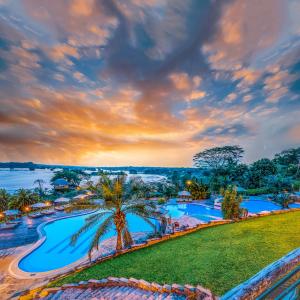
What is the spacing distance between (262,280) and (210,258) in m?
5.70

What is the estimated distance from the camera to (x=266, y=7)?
9117 mm

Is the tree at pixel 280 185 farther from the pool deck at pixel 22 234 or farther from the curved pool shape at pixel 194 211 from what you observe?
the pool deck at pixel 22 234

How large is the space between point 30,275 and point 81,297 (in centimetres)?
496

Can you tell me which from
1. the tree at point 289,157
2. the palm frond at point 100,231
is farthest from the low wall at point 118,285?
the tree at point 289,157

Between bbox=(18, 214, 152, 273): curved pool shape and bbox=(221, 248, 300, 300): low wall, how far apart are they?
1126 cm

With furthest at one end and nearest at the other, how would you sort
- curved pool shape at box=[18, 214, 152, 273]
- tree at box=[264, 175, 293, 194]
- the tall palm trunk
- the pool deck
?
tree at box=[264, 175, 293, 194] < the pool deck < curved pool shape at box=[18, 214, 152, 273] < the tall palm trunk

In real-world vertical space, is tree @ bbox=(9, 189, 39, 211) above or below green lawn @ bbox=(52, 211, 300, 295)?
above

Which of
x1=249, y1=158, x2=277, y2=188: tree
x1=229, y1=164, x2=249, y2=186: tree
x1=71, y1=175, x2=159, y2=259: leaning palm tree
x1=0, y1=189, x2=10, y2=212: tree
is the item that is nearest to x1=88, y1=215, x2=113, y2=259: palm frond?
x1=71, y1=175, x2=159, y2=259: leaning palm tree

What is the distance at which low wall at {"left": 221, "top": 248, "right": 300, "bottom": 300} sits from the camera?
1.42 metres

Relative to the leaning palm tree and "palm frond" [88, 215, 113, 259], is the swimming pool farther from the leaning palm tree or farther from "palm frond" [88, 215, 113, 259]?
"palm frond" [88, 215, 113, 259]

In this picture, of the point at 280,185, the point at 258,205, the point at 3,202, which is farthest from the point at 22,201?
the point at 280,185

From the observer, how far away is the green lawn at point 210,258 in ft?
17.2

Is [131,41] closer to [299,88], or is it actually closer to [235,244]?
[235,244]

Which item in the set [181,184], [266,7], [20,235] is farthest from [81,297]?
[181,184]
